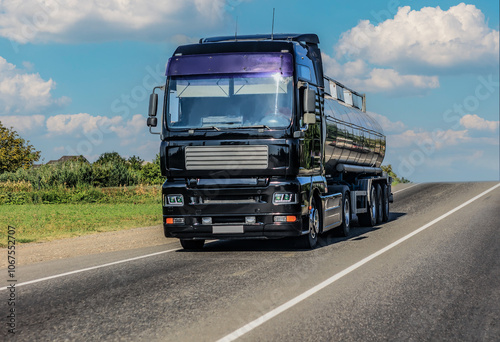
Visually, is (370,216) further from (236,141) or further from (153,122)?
(153,122)

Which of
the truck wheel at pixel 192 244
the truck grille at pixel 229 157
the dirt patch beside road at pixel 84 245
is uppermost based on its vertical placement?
the truck grille at pixel 229 157

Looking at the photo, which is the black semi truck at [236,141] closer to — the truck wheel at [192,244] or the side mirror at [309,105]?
the side mirror at [309,105]

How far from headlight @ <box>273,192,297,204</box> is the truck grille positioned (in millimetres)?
576

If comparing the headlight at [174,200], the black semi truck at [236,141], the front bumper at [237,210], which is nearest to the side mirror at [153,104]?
the black semi truck at [236,141]

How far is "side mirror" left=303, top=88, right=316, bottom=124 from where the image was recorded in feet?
39.6

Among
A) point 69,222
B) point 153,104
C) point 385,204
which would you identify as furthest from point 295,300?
point 69,222

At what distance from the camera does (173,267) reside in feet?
34.7

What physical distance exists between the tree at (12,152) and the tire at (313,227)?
6483 cm

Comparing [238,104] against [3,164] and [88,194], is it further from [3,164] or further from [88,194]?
[3,164]

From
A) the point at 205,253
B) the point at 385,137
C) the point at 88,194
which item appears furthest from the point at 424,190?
the point at 205,253

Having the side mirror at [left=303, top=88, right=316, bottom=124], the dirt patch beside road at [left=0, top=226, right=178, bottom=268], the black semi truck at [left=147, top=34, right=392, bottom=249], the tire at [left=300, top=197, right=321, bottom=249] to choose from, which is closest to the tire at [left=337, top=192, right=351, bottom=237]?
the tire at [left=300, top=197, right=321, bottom=249]

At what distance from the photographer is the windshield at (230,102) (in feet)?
39.0

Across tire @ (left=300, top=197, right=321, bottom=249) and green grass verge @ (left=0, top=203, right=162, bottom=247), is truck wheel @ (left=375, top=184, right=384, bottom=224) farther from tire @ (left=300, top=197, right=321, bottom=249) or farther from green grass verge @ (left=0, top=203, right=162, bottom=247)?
green grass verge @ (left=0, top=203, right=162, bottom=247)

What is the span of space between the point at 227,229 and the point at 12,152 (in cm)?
6612
